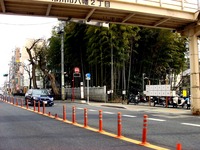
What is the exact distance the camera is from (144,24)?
20266 millimetres

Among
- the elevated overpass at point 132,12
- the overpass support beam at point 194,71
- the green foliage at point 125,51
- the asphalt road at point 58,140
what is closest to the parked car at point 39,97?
the green foliage at point 125,51

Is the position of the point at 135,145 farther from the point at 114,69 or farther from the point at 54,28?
the point at 54,28

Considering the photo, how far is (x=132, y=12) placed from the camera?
1742cm

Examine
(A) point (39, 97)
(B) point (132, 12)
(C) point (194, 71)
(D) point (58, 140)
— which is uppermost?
(B) point (132, 12)

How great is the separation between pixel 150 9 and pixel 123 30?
1447cm

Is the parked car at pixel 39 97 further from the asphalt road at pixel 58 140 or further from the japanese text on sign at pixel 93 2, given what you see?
the asphalt road at pixel 58 140

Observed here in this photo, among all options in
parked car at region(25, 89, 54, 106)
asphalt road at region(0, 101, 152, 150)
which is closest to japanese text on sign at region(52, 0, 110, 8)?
asphalt road at region(0, 101, 152, 150)

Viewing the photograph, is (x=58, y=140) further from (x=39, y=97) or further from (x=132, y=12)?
(x=39, y=97)

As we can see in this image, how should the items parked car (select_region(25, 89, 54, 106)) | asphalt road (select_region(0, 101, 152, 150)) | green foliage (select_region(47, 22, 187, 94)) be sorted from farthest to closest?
1. green foliage (select_region(47, 22, 187, 94))
2. parked car (select_region(25, 89, 54, 106))
3. asphalt road (select_region(0, 101, 152, 150))

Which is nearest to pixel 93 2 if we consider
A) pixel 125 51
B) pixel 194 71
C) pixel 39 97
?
pixel 194 71

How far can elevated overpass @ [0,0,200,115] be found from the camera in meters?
15.8

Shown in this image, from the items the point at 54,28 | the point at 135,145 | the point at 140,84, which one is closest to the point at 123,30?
the point at 140,84

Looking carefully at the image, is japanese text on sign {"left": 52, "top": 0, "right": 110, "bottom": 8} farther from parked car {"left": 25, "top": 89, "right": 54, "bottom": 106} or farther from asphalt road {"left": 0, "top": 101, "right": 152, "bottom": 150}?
parked car {"left": 25, "top": 89, "right": 54, "bottom": 106}

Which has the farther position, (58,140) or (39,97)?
(39,97)
